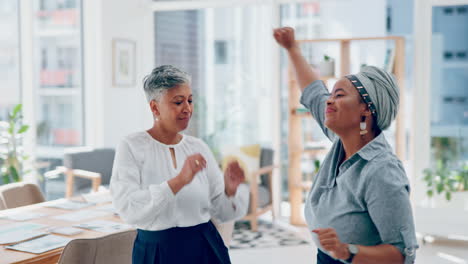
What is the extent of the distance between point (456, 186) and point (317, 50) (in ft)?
6.75

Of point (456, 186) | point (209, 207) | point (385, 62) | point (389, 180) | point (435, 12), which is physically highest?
point (435, 12)

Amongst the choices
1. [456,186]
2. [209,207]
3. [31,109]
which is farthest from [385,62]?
[209,207]

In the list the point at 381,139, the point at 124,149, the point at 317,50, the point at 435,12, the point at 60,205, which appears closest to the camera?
the point at 381,139

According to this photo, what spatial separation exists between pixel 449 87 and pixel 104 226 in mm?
4262

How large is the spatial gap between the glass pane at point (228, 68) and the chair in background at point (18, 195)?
3.20m

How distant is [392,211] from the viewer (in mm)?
1595

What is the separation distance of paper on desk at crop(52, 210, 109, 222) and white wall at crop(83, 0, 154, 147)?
3.24m

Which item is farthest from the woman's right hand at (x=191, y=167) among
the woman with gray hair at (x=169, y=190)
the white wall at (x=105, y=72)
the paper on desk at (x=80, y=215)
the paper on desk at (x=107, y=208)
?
Answer: the white wall at (x=105, y=72)

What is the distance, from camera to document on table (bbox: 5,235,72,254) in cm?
253

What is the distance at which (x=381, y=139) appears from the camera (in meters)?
1.77

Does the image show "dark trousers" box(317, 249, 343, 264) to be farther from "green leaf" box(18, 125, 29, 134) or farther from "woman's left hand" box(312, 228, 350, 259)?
"green leaf" box(18, 125, 29, 134)

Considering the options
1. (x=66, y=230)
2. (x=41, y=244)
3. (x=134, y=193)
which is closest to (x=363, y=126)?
(x=134, y=193)

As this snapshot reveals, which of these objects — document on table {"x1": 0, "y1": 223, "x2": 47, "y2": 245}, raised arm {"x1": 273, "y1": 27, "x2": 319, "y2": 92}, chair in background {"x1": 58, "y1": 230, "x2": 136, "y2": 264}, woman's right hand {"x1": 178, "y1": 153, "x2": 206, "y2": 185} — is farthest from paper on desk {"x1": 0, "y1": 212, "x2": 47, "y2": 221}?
raised arm {"x1": 273, "y1": 27, "x2": 319, "y2": 92}

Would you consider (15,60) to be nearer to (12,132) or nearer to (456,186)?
(12,132)
